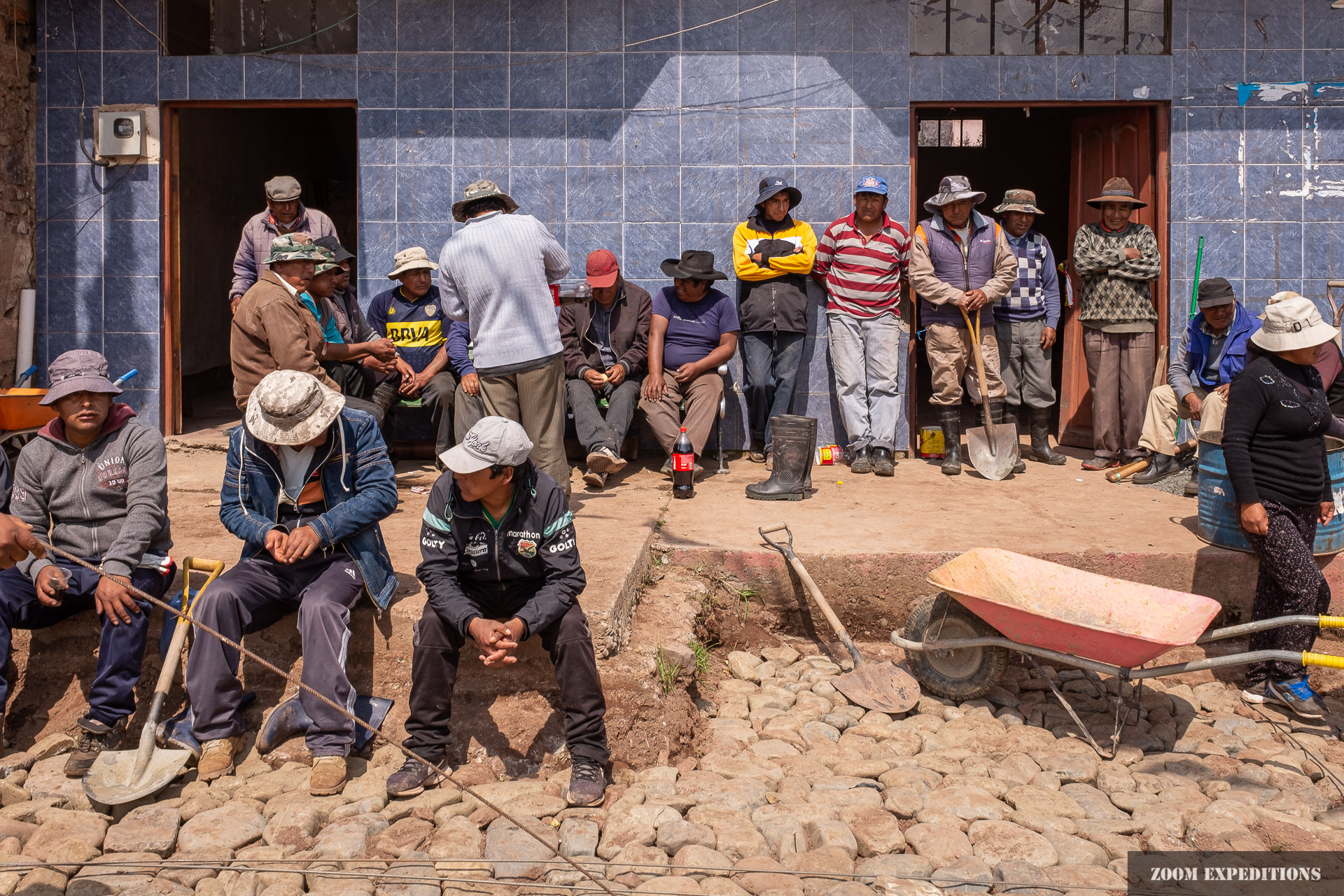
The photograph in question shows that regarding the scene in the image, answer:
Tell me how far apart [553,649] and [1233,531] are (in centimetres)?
356

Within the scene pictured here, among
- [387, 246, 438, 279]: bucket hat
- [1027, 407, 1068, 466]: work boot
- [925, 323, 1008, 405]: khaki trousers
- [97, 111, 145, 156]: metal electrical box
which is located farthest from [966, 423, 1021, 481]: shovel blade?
[97, 111, 145, 156]: metal electrical box

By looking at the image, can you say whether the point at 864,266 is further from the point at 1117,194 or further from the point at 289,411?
the point at 289,411

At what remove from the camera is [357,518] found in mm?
4387

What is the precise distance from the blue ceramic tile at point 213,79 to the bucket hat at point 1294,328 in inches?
272

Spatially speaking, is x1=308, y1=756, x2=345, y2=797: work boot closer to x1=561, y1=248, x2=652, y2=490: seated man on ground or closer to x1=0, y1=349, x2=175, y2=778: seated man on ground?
x1=0, y1=349, x2=175, y2=778: seated man on ground

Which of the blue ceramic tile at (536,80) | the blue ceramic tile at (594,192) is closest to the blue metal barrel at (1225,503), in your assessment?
the blue ceramic tile at (594,192)

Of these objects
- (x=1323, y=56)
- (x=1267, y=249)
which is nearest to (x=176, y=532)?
(x=1267, y=249)

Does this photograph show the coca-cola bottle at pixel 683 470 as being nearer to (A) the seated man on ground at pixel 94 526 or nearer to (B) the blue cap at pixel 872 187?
(B) the blue cap at pixel 872 187

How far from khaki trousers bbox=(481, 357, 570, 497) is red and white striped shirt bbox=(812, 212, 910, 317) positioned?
2765 mm

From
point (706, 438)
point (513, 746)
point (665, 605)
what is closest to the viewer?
point (513, 746)

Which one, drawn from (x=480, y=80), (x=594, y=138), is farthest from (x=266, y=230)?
(x=594, y=138)

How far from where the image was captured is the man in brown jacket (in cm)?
594

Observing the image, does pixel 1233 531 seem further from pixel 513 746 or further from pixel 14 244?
pixel 14 244

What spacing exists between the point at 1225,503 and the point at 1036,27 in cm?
425
